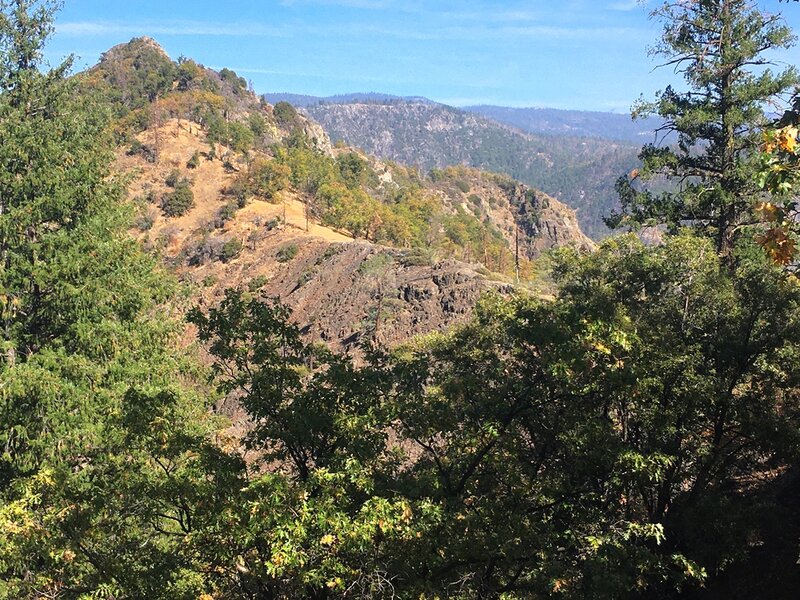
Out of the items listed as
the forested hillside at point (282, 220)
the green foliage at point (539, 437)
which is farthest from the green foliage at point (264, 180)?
the green foliage at point (539, 437)

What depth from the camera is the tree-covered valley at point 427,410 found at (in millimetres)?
8141

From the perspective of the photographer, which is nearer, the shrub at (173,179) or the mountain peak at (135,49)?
the shrub at (173,179)

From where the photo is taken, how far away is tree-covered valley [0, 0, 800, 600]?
8141 millimetres

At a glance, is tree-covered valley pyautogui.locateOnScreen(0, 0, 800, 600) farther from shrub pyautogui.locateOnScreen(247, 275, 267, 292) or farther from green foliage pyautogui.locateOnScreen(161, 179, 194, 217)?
green foliage pyautogui.locateOnScreen(161, 179, 194, 217)

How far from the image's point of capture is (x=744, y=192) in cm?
2198

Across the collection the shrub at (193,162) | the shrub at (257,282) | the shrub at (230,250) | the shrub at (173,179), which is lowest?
the shrub at (257,282)

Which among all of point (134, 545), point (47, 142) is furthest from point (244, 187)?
point (134, 545)

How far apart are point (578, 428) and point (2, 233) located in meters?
14.7

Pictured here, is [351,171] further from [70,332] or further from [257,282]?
[70,332]

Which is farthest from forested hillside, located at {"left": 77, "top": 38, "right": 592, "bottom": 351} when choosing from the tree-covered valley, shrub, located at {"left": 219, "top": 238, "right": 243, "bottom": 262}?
the tree-covered valley

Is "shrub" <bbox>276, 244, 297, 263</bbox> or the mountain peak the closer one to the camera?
"shrub" <bbox>276, 244, 297, 263</bbox>

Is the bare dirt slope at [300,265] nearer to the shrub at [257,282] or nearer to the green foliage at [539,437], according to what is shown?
the shrub at [257,282]

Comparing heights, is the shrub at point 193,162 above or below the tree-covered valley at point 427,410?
above

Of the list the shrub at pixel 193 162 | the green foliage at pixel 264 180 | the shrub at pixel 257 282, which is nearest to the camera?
the shrub at pixel 257 282
